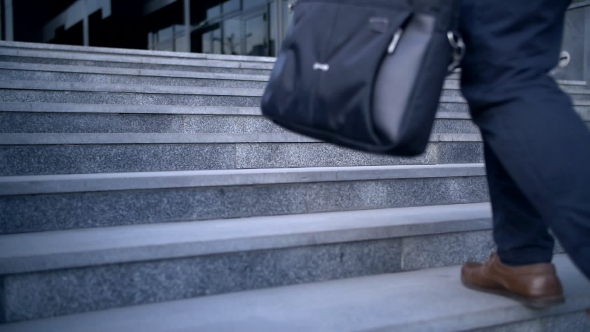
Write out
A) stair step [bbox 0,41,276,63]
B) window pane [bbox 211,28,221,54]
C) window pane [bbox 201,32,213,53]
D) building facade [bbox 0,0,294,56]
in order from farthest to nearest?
window pane [bbox 201,32,213,53] < window pane [bbox 211,28,221,54] < building facade [bbox 0,0,294,56] < stair step [bbox 0,41,276,63]

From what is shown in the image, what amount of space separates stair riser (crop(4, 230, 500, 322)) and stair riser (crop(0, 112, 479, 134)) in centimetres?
147

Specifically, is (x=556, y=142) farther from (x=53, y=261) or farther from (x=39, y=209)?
(x=39, y=209)

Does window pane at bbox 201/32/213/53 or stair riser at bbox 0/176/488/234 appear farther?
window pane at bbox 201/32/213/53

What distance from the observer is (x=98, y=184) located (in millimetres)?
1942

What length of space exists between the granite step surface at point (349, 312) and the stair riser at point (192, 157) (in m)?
0.98

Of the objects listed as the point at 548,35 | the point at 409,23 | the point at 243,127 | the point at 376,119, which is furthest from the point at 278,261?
the point at 243,127

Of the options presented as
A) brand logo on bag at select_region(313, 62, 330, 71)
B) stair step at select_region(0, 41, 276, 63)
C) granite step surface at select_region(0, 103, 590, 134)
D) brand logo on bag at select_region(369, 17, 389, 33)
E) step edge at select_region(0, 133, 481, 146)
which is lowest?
step edge at select_region(0, 133, 481, 146)

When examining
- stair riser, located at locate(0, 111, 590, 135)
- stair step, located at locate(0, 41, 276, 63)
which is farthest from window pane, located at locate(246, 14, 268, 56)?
stair riser, located at locate(0, 111, 590, 135)

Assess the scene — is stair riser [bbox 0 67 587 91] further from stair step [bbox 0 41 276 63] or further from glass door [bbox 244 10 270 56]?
glass door [bbox 244 10 270 56]

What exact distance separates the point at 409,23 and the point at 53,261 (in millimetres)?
1089

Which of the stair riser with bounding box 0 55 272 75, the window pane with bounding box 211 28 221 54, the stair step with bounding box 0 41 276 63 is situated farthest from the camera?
the window pane with bounding box 211 28 221 54

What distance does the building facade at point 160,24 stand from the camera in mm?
10773

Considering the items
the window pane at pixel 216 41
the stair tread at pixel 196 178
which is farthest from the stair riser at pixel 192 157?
the window pane at pixel 216 41

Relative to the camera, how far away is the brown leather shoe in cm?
158
